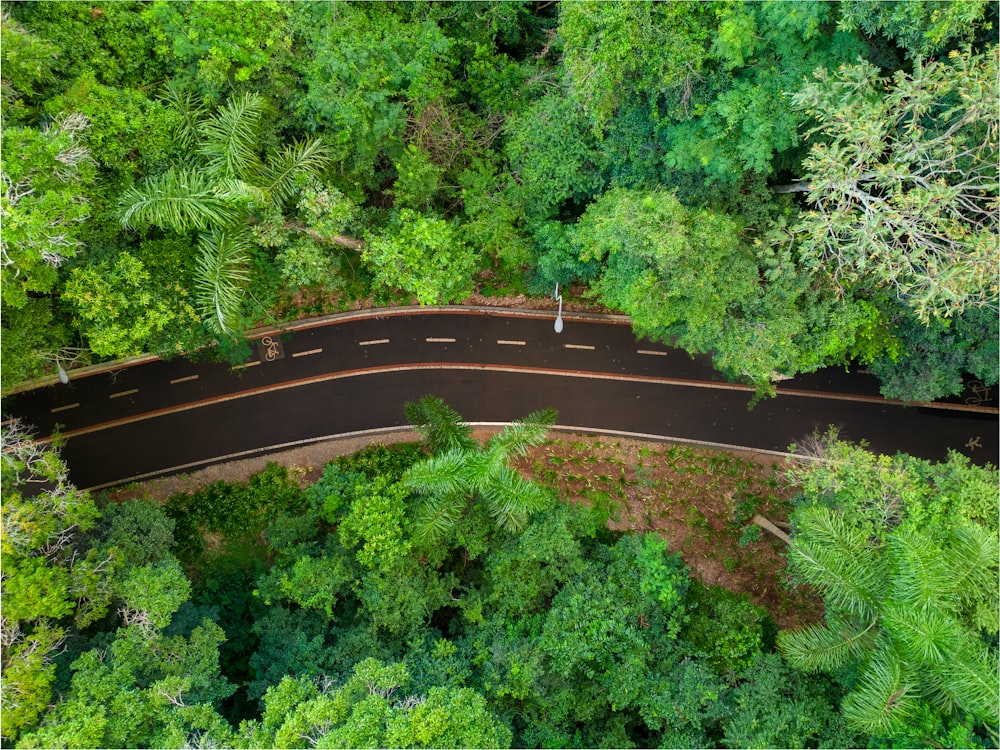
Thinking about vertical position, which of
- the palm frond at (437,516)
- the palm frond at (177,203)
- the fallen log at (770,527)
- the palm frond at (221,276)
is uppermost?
the palm frond at (177,203)

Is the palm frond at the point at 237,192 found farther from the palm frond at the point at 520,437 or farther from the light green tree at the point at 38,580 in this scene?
the palm frond at the point at 520,437

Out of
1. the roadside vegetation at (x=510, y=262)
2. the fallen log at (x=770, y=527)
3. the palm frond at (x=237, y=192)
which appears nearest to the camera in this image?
the roadside vegetation at (x=510, y=262)

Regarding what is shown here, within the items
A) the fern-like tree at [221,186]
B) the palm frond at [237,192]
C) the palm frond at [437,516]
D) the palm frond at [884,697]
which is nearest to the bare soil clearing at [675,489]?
the palm frond at [437,516]

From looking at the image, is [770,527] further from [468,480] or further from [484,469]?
[468,480]

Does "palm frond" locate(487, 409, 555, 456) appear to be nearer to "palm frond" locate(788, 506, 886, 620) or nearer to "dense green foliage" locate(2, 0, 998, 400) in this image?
"dense green foliage" locate(2, 0, 998, 400)

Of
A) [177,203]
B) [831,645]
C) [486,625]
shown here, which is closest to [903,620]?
[831,645]
